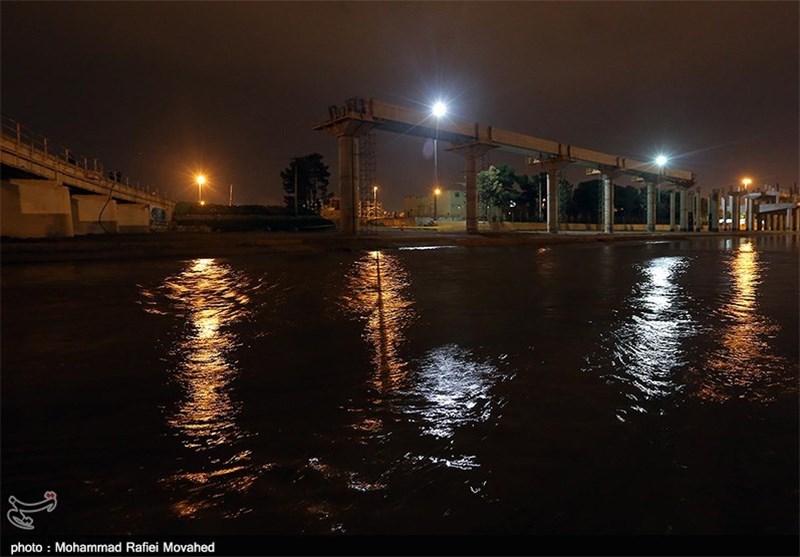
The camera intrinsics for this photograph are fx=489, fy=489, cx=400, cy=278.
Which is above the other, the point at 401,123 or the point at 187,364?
the point at 401,123

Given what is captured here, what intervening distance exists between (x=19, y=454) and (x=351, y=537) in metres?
2.36

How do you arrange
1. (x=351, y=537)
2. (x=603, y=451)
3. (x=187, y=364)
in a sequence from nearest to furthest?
1. (x=351, y=537)
2. (x=603, y=451)
3. (x=187, y=364)

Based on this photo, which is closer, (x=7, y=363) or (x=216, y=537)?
(x=216, y=537)

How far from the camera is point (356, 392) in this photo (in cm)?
425

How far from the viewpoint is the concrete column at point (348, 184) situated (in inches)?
1214

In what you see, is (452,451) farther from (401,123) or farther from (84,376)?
(401,123)

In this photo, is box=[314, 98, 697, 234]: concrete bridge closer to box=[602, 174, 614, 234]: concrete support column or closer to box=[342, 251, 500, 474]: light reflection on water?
box=[602, 174, 614, 234]: concrete support column

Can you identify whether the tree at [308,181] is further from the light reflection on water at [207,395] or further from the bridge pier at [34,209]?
the light reflection on water at [207,395]

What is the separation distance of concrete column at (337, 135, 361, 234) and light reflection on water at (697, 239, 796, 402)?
24.5 m

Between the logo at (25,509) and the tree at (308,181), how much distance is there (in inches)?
3468

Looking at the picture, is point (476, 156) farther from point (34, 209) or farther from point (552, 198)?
point (34, 209)

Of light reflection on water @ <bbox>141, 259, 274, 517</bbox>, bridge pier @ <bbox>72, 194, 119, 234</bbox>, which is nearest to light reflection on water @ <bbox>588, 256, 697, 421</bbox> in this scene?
light reflection on water @ <bbox>141, 259, 274, 517</bbox>

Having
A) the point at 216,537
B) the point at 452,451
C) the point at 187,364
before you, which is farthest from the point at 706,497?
the point at 187,364

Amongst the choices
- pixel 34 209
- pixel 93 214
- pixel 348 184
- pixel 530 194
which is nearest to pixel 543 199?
pixel 530 194
